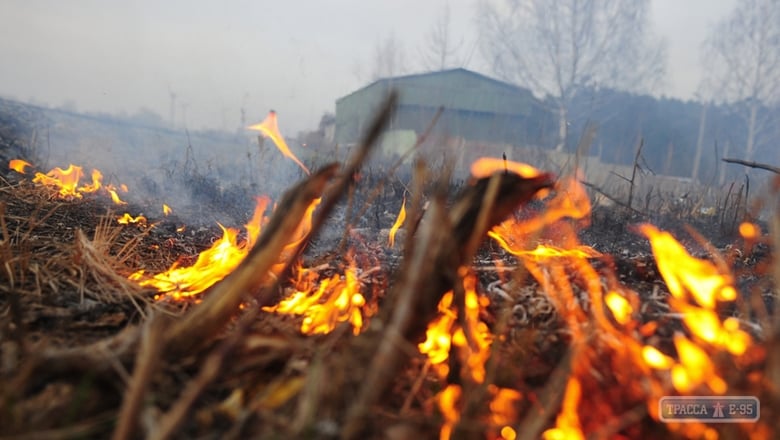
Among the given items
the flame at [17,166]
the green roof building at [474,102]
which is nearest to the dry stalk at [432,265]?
the flame at [17,166]

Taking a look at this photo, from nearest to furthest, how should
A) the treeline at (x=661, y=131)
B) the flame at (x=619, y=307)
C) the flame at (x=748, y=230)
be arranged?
the flame at (x=619, y=307) → the flame at (x=748, y=230) → the treeline at (x=661, y=131)

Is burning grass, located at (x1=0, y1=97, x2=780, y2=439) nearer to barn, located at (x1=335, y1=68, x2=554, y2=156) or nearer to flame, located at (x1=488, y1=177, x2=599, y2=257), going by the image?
flame, located at (x1=488, y1=177, x2=599, y2=257)

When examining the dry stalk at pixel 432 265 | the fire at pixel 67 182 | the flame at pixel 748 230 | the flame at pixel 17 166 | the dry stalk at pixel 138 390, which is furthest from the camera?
the flame at pixel 17 166

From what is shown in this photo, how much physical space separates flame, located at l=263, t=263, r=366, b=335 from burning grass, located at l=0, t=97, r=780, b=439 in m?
0.01

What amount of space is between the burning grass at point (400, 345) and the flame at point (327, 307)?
1cm

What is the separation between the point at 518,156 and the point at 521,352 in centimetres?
1355

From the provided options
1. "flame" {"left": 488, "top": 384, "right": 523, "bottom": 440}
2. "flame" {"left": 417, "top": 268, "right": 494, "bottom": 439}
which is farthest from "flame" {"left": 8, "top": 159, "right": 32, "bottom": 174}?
"flame" {"left": 488, "top": 384, "right": 523, "bottom": 440}

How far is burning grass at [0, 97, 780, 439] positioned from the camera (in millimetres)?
1214

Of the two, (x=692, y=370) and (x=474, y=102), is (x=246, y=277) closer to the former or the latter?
(x=692, y=370)

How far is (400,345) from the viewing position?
4.03 feet

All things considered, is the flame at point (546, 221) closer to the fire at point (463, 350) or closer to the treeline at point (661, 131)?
the fire at point (463, 350)

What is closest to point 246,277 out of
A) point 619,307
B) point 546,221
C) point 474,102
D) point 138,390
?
point 138,390

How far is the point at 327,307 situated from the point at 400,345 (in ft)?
2.89

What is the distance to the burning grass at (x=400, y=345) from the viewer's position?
1214 mm
